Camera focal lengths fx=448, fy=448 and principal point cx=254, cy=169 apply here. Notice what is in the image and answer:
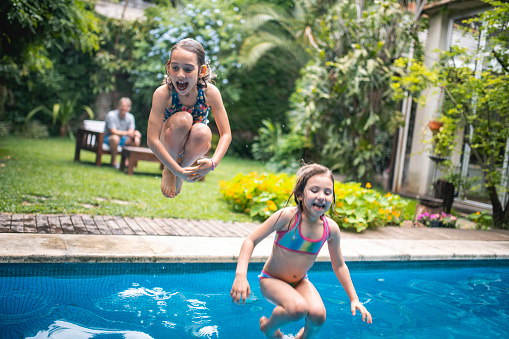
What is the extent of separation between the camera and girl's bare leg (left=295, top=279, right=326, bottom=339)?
2.75m

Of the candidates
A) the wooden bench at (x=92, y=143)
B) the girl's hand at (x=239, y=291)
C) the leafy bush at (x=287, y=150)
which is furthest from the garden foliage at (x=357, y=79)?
the girl's hand at (x=239, y=291)

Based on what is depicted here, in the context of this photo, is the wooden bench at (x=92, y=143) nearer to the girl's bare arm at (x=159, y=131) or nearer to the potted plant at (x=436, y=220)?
the potted plant at (x=436, y=220)

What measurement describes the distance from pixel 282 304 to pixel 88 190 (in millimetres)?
5082

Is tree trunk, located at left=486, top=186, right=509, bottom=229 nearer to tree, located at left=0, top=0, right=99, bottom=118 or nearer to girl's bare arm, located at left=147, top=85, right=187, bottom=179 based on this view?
girl's bare arm, located at left=147, top=85, right=187, bottom=179

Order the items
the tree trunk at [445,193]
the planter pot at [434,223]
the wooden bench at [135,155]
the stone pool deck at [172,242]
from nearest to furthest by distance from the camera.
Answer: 1. the stone pool deck at [172,242]
2. the planter pot at [434,223]
3. the tree trunk at [445,193]
4. the wooden bench at [135,155]

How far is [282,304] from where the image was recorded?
106 inches

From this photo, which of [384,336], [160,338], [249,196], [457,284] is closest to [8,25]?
[249,196]

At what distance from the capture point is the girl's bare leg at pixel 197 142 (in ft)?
9.37

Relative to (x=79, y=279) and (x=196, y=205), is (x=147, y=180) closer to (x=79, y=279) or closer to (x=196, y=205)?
(x=196, y=205)

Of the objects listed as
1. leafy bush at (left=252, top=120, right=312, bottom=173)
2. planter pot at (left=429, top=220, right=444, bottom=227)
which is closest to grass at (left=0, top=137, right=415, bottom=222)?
planter pot at (left=429, top=220, right=444, bottom=227)

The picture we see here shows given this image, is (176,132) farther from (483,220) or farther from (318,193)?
(483,220)

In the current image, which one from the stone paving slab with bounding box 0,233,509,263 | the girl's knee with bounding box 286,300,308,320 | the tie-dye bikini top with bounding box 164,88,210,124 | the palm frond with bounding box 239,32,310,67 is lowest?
the stone paving slab with bounding box 0,233,509,263

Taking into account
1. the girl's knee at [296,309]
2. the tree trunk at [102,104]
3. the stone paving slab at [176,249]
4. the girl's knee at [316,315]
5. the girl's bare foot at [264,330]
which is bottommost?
the girl's bare foot at [264,330]

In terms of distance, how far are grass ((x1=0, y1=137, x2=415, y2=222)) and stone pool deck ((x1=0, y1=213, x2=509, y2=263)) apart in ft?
1.33
